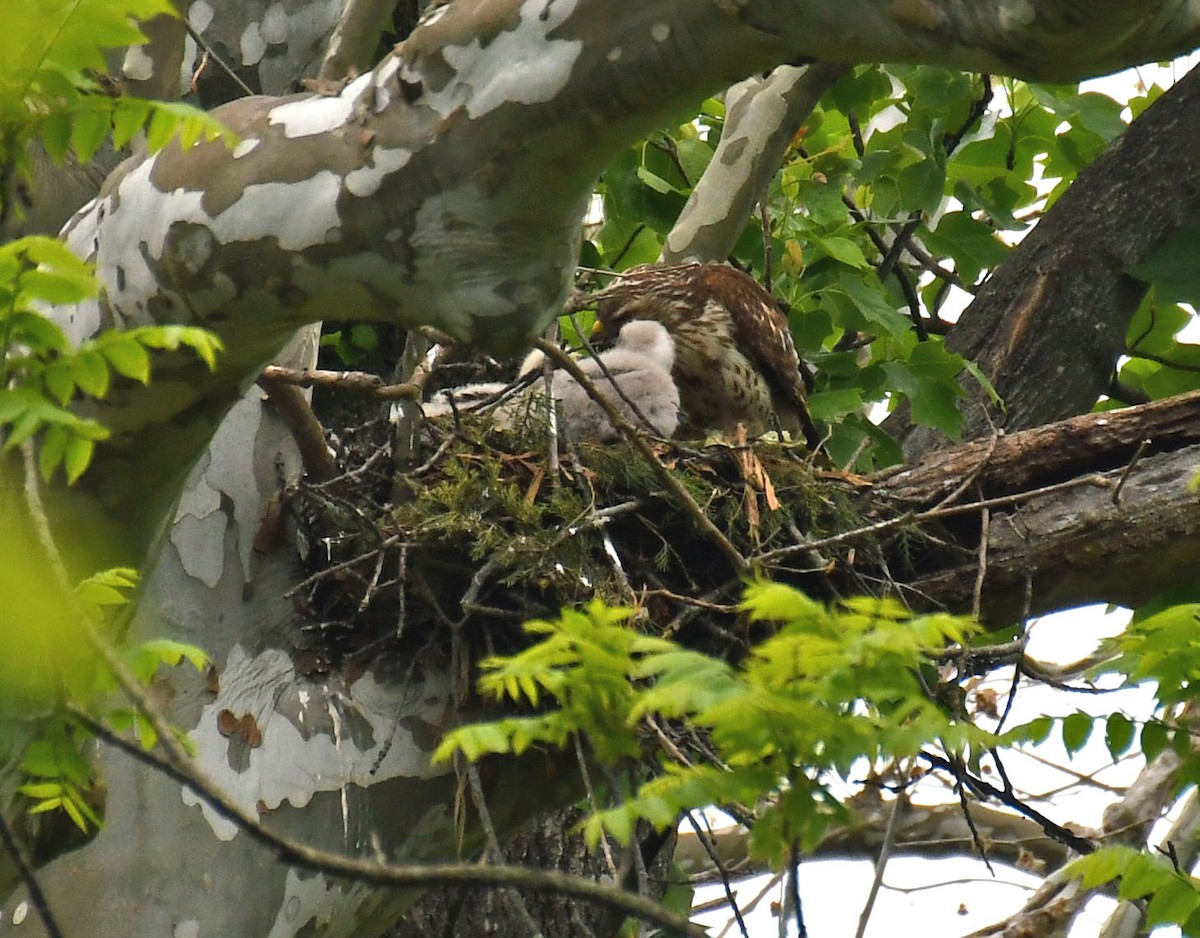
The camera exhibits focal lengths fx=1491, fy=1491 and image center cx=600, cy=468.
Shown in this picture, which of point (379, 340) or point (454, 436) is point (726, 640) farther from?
point (379, 340)

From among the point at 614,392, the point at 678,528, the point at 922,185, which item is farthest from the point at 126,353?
the point at 922,185

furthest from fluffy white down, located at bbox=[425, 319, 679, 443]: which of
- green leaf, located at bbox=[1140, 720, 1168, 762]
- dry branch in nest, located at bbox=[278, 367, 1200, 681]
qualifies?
green leaf, located at bbox=[1140, 720, 1168, 762]

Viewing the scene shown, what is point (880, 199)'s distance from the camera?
5121 mm

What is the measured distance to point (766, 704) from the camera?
1.80m

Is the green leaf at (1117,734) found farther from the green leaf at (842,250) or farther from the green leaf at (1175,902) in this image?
the green leaf at (842,250)

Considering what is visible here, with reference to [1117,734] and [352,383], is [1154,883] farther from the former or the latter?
[352,383]

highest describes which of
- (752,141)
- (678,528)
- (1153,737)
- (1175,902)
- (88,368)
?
(88,368)

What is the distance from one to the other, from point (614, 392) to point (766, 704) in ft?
8.45

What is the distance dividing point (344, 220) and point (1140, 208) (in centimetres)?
316

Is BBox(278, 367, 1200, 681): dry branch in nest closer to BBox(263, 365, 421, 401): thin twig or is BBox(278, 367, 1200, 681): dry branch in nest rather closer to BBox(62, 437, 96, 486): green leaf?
BBox(263, 365, 421, 401): thin twig

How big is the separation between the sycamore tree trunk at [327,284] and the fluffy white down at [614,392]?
713 mm

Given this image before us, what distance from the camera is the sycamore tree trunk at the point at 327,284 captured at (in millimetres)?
1852

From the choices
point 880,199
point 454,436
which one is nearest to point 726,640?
point 454,436

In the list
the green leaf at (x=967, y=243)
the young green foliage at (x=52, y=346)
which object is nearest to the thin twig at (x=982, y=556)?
the green leaf at (x=967, y=243)
